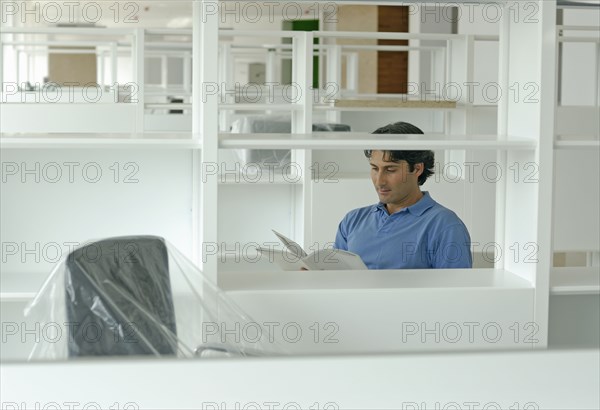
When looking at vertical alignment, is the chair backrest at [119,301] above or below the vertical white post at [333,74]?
below

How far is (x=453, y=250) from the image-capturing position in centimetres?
287

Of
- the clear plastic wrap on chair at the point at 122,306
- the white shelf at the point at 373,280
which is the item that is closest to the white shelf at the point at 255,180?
the white shelf at the point at 373,280

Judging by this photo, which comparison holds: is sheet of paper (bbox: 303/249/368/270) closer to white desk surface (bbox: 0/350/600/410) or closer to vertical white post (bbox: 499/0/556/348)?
vertical white post (bbox: 499/0/556/348)

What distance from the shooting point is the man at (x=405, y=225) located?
291 centimetres

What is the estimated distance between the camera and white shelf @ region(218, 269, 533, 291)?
231cm

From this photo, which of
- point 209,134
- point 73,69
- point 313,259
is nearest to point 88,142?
point 209,134

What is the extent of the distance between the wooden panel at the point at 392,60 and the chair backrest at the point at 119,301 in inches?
323

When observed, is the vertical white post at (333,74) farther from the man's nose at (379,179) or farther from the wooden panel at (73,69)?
the wooden panel at (73,69)

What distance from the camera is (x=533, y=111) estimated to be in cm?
228

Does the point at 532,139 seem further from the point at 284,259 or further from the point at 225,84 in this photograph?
the point at 225,84

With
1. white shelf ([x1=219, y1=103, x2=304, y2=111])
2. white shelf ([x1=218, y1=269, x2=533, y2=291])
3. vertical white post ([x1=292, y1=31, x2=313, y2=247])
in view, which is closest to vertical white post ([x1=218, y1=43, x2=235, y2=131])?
white shelf ([x1=219, y1=103, x2=304, y2=111])

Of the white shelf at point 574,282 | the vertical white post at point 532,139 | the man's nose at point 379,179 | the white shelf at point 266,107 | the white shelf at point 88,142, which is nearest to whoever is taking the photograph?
the white shelf at point 88,142

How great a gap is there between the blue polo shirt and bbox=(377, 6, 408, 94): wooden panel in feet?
22.1

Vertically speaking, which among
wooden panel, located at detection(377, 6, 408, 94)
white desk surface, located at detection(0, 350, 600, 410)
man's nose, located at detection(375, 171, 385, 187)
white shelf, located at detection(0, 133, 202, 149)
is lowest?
white desk surface, located at detection(0, 350, 600, 410)
